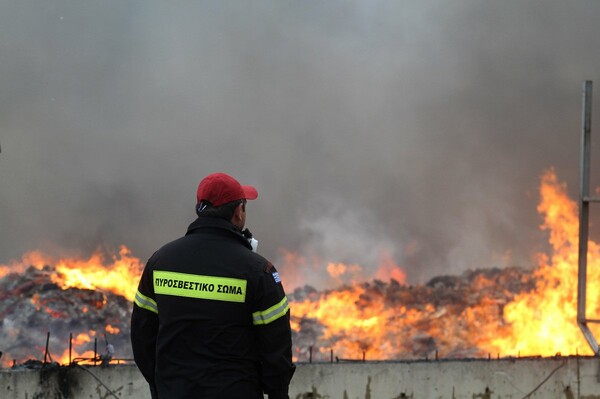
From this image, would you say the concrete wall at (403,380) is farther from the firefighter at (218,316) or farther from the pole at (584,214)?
the firefighter at (218,316)

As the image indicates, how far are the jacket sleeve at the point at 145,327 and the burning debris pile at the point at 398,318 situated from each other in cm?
572

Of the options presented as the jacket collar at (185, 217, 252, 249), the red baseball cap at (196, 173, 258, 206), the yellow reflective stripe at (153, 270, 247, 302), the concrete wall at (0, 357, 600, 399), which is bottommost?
the concrete wall at (0, 357, 600, 399)

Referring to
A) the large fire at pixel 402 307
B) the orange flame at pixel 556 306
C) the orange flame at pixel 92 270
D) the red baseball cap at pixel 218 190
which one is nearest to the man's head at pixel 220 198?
the red baseball cap at pixel 218 190

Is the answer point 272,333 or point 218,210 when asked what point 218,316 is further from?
point 218,210

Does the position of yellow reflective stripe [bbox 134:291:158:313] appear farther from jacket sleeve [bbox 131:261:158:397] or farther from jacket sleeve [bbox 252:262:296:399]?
jacket sleeve [bbox 252:262:296:399]

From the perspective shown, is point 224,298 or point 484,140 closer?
point 224,298

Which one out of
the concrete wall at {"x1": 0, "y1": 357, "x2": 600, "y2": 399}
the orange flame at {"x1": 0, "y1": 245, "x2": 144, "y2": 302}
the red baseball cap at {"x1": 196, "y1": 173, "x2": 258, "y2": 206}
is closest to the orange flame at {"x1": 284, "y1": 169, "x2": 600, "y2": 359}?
the concrete wall at {"x1": 0, "y1": 357, "x2": 600, "y2": 399}

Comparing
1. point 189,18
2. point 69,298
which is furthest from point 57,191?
point 189,18

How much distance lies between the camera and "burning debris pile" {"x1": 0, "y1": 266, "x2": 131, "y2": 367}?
317 inches

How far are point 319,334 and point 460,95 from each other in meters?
4.33

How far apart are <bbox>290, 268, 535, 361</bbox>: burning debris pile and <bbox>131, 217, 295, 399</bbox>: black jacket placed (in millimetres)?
5902

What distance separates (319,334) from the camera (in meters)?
8.99

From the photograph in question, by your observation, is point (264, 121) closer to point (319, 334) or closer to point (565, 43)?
point (319, 334)

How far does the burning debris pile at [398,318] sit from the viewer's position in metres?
8.84
